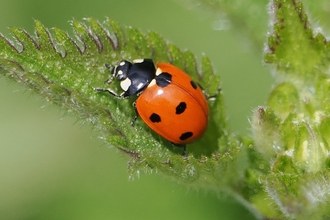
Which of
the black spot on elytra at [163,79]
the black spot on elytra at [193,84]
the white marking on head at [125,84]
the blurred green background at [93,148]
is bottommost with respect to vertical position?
the white marking on head at [125,84]

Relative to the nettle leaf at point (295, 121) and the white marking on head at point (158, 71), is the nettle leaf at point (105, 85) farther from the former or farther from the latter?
the nettle leaf at point (295, 121)

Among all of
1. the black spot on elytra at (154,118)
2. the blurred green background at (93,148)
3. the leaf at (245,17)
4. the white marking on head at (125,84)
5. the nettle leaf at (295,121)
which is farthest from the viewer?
the blurred green background at (93,148)

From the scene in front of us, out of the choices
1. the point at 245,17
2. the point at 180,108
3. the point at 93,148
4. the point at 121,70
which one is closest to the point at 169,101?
the point at 180,108

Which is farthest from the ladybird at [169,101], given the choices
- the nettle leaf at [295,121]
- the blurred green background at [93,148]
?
the blurred green background at [93,148]

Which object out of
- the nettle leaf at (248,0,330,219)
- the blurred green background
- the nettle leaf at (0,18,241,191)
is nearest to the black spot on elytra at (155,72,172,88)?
the nettle leaf at (0,18,241,191)

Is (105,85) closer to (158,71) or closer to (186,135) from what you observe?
(158,71)

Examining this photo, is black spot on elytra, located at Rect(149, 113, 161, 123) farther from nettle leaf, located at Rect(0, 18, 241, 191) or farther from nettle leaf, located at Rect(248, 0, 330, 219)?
nettle leaf, located at Rect(248, 0, 330, 219)
